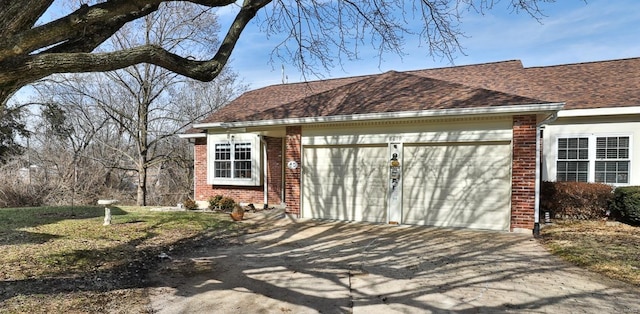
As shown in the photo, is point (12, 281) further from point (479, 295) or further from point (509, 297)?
point (509, 297)

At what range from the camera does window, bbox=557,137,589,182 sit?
10.6 m

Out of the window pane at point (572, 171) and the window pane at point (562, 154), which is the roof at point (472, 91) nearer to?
the window pane at point (562, 154)

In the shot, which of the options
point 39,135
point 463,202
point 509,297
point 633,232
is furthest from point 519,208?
point 39,135

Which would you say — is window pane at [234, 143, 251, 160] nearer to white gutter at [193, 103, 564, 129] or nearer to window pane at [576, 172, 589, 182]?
white gutter at [193, 103, 564, 129]

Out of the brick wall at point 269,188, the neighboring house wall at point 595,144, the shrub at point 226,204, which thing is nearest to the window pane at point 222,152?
the brick wall at point 269,188

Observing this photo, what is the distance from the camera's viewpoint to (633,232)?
27.1 feet

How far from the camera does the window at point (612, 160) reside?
10109mm

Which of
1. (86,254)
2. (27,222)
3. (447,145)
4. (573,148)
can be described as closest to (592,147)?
(573,148)

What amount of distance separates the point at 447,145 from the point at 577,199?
3939mm

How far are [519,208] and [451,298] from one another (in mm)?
4688

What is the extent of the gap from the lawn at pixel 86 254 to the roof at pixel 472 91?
14.1ft

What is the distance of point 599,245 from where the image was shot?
6.95m

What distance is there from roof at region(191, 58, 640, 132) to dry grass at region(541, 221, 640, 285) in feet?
9.80

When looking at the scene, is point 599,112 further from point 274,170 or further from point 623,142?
point 274,170
